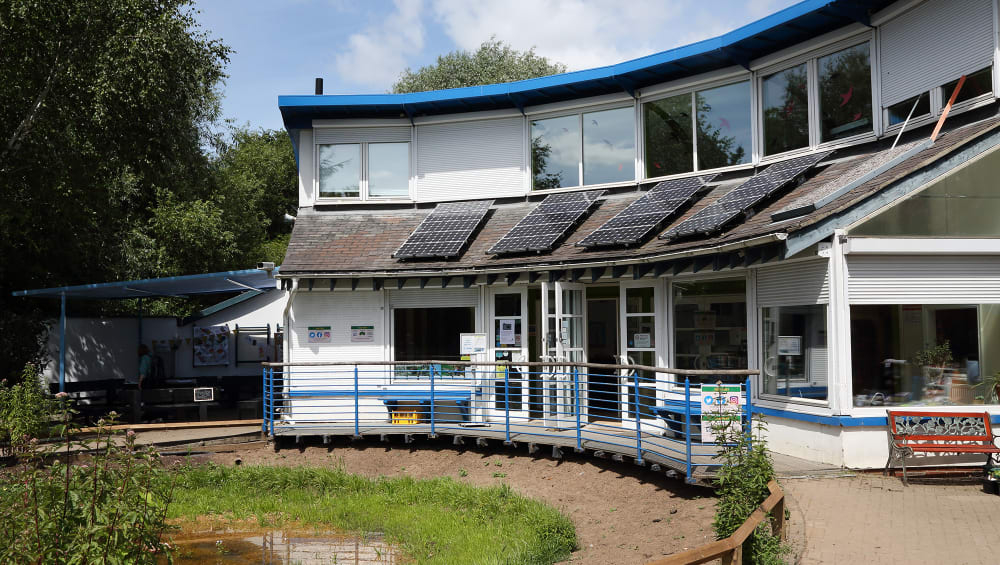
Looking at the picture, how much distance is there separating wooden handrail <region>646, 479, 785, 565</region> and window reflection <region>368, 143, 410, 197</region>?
41.2 feet

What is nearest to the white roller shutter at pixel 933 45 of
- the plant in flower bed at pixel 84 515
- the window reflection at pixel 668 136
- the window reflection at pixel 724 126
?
the window reflection at pixel 724 126

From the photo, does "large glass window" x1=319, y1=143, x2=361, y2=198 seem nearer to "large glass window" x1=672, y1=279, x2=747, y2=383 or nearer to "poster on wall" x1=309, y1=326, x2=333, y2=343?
"poster on wall" x1=309, y1=326, x2=333, y2=343

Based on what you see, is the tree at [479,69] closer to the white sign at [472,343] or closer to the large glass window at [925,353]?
the white sign at [472,343]

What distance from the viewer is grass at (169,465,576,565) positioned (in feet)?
30.0

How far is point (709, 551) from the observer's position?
5289 mm

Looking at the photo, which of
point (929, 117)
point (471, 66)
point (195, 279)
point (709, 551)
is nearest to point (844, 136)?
point (929, 117)

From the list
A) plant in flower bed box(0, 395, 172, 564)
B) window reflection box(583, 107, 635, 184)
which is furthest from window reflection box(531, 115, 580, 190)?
plant in flower bed box(0, 395, 172, 564)

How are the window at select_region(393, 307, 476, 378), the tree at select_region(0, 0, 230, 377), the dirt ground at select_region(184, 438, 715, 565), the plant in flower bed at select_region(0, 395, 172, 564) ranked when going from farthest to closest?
the tree at select_region(0, 0, 230, 377) < the window at select_region(393, 307, 476, 378) < the dirt ground at select_region(184, 438, 715, 565) < the plant in flower bed at select_region(0, 395, 172, 564)

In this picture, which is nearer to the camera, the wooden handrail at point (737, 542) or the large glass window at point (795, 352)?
the wooden handrail at point (737, 542)

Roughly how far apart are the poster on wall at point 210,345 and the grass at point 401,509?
11.8 metres

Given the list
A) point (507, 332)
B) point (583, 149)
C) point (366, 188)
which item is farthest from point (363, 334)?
point (583, 149)

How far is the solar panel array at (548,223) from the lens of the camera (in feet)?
49.0

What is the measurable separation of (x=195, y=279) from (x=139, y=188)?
14343 mm

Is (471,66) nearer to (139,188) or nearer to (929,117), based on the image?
(139,188)
